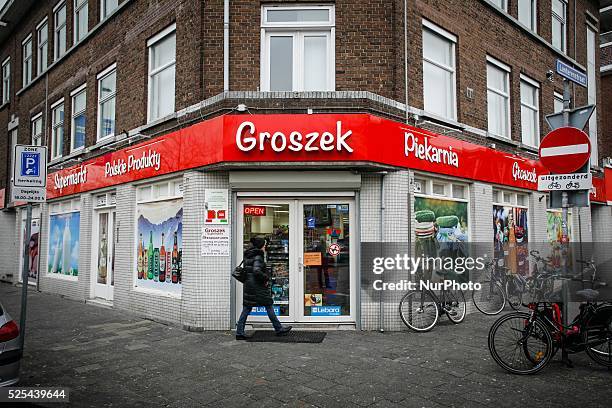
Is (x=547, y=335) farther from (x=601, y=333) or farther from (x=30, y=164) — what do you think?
(x=30, y=164)

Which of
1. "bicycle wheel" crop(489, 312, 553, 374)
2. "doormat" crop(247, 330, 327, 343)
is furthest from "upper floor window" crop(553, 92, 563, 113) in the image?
"doormat" crop(247, 330, 327, 343)

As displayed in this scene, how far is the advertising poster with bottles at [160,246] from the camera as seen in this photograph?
9.93 meters

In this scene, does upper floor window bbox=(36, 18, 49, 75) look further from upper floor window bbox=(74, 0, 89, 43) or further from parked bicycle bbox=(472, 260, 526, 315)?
parked bicycle bbox=(472, 260, 526, 315)

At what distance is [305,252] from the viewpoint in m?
9.07

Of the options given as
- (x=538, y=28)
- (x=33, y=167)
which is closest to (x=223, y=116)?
(x=33, y=167)

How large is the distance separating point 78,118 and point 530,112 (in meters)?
13.4

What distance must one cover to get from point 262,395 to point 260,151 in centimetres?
438

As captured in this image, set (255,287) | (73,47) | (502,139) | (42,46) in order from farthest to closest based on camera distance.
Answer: (42,46)
(73,47)
(502,139)
(255,287)

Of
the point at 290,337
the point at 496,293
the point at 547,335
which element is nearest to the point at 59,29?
the point at 290,337

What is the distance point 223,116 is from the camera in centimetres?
856

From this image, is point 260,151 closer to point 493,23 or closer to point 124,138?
point 124,138

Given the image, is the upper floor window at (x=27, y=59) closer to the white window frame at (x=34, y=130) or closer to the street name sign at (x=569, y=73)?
the white window frame at (x=34, y=130)

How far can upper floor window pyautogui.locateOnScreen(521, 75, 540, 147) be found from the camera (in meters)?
13.5

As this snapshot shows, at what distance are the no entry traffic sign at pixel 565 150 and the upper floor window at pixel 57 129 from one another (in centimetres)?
1458
